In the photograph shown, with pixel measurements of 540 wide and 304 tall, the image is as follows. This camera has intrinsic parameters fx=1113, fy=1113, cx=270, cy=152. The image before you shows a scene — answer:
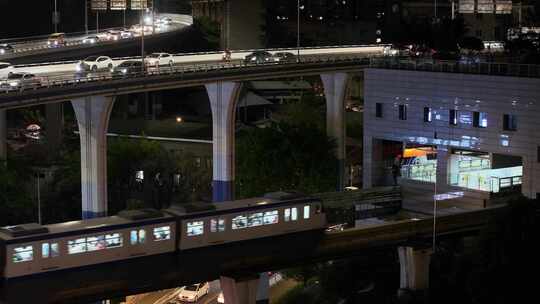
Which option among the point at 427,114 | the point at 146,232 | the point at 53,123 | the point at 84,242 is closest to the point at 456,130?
the point at 427,114

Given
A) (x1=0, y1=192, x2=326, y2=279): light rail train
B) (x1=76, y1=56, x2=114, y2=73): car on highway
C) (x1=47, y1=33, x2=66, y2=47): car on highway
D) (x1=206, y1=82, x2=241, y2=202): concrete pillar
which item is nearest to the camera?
(x1=0, y1=192, x2=326, y2=279): light rail train

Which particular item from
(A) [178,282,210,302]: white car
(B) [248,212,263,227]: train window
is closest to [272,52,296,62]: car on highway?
(A) [178,282,210,302]: white car

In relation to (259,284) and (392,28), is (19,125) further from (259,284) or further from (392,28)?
(259,284)

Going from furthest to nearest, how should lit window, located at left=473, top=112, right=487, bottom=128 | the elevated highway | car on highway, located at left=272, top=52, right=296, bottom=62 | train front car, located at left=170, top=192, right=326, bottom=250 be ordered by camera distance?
car on highway, located at left=272, top=52, right=296, bottom=62 → lit window, located at left=473, top=112, right=487, bottom=128 → train front car, located at left=170, top=192, right=326, bottom=250 → the elevated highway

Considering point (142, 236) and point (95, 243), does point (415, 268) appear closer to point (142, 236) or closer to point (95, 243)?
point (142, 236)

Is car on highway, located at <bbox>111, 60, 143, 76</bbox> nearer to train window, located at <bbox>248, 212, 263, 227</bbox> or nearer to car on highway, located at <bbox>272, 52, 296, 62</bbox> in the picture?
car on highway, located at <bbox>272, 52, 296, 62</bbox>

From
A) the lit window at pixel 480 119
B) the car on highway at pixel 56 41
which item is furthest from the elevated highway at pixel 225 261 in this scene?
the car on highway at pixel 56 41
